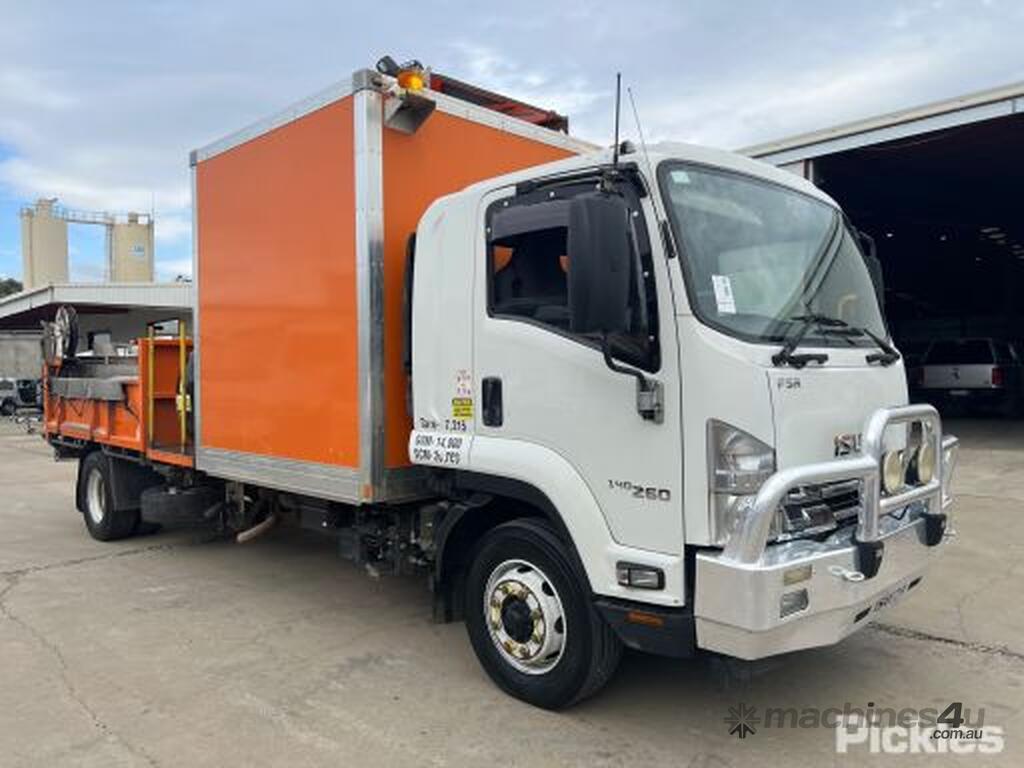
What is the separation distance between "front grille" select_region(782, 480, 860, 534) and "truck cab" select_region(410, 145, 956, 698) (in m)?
0.01

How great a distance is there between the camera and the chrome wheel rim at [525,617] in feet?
13.3

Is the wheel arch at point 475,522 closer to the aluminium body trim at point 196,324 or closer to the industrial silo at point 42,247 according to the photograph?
the aluminium body trim at point 196,324

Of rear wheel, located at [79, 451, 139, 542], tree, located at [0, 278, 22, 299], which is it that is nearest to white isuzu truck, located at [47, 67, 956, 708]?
rear wheel, located at [79, 451, 139, 542]

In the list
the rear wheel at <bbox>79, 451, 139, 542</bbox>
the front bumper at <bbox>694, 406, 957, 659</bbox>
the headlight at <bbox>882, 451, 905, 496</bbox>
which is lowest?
the rear wheel at <bbox>79, 451, 139, 542</bbox>

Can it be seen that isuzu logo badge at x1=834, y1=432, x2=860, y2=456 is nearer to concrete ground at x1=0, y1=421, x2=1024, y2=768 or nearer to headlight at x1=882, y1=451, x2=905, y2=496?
headlight at x1=882, y1=451, x2=905, y2=496

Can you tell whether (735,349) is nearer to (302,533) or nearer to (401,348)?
(401,348)

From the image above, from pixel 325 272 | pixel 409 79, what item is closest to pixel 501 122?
pixel 409 79

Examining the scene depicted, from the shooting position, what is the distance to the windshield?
3.59 metres

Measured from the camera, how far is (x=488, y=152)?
210 inches

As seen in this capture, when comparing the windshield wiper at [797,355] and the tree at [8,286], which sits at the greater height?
the tree at [8,286]

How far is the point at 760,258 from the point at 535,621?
1951mm

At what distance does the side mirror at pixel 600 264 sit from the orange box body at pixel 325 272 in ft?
5.45

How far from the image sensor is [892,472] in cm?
386

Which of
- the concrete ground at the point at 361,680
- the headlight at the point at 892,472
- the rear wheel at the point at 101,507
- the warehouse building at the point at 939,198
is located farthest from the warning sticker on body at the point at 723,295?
the rear wheel at the point at 101,507
